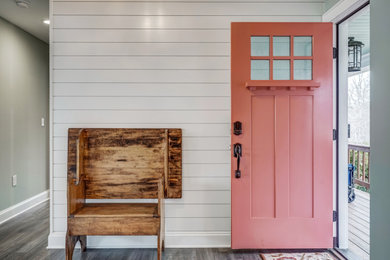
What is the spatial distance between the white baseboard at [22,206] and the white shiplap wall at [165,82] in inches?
48.5

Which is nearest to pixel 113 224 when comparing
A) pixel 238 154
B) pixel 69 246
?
pixel 69 246

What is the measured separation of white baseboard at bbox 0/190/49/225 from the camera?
320 centimetres

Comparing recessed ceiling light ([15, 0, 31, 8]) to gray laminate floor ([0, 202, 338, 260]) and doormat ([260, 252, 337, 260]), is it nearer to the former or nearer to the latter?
gray laminate floor ([0, 202, 338, 260])

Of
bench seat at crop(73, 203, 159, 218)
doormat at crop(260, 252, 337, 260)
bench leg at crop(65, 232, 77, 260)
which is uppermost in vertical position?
bench seat at crop(73, 203, 159, 218)

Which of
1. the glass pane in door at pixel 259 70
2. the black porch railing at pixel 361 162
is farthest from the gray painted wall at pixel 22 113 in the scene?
the black porch railing at pixel 361 162

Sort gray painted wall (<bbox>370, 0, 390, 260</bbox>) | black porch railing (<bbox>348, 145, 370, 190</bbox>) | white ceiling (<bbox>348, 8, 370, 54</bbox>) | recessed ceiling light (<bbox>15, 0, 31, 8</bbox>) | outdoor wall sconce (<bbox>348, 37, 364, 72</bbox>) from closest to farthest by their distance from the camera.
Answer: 1. gray painted wall (<bbox>370, 0, 390, 260</bbox>)
2. recessed ceiling light (<bbox>15, 0, 31, 8</bbox>)
3. white ceiling (<bbox>348, 8, 370, 54</bbox>)
4. outdoor wall sconce (<bbox>348, 37, 364, 72</bbox>)
5. black porch railing (<bbox>348, 145, 370, 190</bbox>)

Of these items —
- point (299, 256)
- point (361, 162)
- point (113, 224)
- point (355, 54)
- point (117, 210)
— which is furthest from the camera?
point (361, 162)

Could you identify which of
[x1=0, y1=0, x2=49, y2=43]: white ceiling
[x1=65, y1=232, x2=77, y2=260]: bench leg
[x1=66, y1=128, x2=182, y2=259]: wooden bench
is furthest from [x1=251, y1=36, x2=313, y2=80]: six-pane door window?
[x1=0, y1=0, x2=49, y2=43]: white ceiling

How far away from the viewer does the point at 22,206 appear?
139 inches

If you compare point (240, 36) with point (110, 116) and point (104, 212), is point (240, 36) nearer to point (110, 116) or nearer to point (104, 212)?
point (110, 116)

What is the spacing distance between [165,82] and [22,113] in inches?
94.9

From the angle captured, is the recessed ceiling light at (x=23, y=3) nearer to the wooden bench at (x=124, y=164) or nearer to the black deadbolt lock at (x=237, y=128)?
the wooden bench at (x=124, y=164)

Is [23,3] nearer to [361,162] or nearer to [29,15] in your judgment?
[29,15]

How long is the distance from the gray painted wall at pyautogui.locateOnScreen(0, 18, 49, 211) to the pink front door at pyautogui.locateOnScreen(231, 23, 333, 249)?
2.89m
